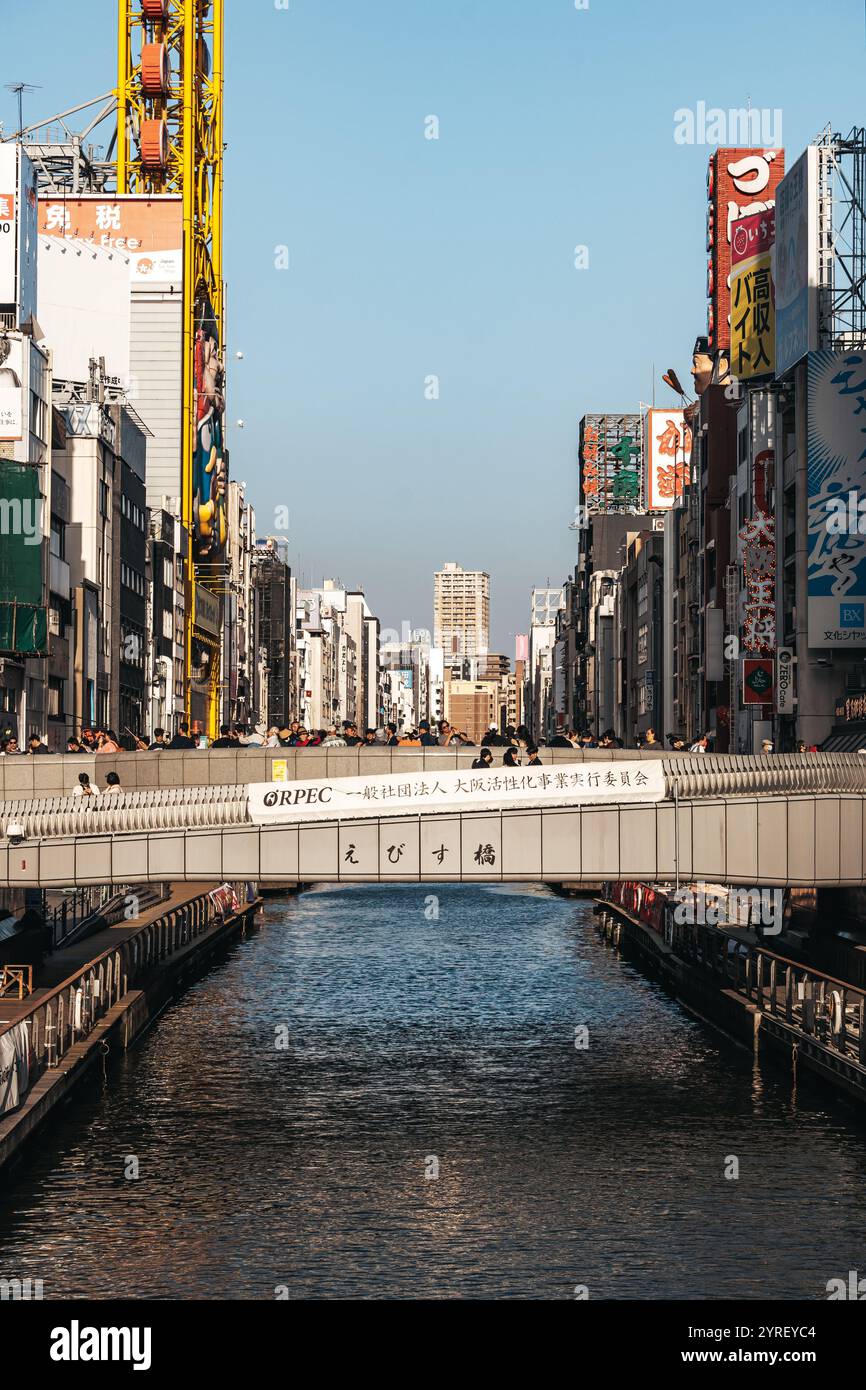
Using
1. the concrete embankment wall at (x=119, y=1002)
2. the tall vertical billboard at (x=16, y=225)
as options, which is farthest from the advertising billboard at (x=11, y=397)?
the concrete embankment wall at (x=119, y=1002)

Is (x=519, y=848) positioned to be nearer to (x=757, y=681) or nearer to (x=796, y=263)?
(x=796, y=263)

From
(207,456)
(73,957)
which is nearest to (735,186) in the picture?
(207,456)

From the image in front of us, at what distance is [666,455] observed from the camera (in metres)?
138

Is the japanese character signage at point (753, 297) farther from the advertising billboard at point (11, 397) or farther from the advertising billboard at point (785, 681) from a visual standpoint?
the advertising billboard at point (11, 397)


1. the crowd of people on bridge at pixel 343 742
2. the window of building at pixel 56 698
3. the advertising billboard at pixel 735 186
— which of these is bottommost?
the crowd of people on bridge at pixel 343 742

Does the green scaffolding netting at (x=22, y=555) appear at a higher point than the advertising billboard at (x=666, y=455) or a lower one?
lower

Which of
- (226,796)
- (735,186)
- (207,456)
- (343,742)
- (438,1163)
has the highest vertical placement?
(735,186)

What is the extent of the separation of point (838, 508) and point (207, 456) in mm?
68248

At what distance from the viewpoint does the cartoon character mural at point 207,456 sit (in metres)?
125

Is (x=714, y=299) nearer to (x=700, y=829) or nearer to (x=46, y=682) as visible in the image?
(x=46, y=682)

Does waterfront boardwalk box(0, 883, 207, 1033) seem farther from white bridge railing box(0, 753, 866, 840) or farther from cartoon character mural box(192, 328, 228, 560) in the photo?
cartoon character mural box(192, 328, 228, 560)

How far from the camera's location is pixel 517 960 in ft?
197

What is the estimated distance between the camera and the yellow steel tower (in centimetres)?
12156

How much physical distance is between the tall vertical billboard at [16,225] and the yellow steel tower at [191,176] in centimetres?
4800
